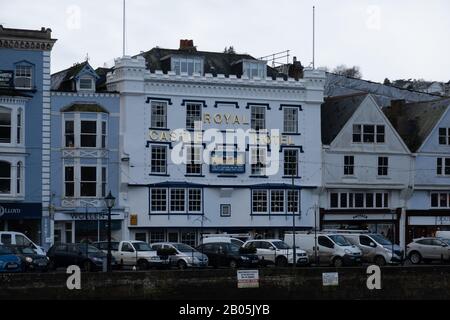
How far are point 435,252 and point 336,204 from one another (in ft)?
45.6

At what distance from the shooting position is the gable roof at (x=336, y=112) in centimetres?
8200

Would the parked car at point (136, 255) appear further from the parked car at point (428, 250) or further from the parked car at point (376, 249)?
the parked car at point (428, 250)

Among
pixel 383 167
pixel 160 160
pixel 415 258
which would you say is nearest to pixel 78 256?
pixel 160 160

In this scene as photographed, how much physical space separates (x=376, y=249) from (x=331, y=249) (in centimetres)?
281

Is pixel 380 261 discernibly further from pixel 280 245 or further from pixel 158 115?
pixel 158 115

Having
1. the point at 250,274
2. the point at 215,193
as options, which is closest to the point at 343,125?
the point at 215,193

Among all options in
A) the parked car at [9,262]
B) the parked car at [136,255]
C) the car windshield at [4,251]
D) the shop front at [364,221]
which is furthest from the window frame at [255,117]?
the parked car at [9,262]

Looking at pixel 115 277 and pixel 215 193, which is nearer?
Result: pixel 115 277

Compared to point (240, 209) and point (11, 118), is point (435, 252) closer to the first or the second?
point (240, 209)

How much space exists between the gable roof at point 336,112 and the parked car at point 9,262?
32.2 m

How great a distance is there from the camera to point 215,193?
77812 mm

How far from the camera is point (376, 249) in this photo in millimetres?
67562

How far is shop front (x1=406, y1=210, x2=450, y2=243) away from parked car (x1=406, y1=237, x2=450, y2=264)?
45.3 feet

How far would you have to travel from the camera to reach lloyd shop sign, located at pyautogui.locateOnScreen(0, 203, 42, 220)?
71.2 m
